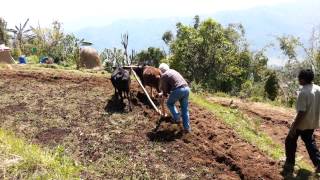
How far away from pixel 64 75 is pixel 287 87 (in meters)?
19.6

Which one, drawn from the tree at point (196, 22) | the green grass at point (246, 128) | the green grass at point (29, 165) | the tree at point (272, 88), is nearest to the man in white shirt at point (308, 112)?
the green grass at point (246, 128)

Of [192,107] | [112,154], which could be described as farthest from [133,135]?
[192,107]

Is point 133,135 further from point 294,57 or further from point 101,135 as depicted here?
point 294,57

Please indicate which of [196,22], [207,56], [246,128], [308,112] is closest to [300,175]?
[308,112]

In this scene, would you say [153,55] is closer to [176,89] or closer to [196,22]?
[196,22]

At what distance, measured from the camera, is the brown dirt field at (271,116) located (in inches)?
511

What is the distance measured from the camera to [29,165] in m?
7.47

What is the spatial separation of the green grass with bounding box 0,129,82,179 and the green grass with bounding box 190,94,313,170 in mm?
4304

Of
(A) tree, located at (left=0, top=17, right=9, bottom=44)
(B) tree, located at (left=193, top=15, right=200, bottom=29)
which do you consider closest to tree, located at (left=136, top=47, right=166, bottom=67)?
(B) tree, located at (left=193, top=15, right=200, bottom=29)

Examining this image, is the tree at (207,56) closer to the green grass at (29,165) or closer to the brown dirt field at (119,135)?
the brown dirt field at (119,135)

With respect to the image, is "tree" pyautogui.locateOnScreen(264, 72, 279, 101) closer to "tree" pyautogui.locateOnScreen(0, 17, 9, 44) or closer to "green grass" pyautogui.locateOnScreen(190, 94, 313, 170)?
"green grass" pyautogui.locateOnScreen(190, 94, 313, 170)

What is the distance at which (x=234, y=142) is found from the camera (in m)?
10.7

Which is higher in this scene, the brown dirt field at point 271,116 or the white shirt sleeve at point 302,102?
the white shirt sleeve at point 302,102

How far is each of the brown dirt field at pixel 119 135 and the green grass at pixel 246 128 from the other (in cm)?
39
